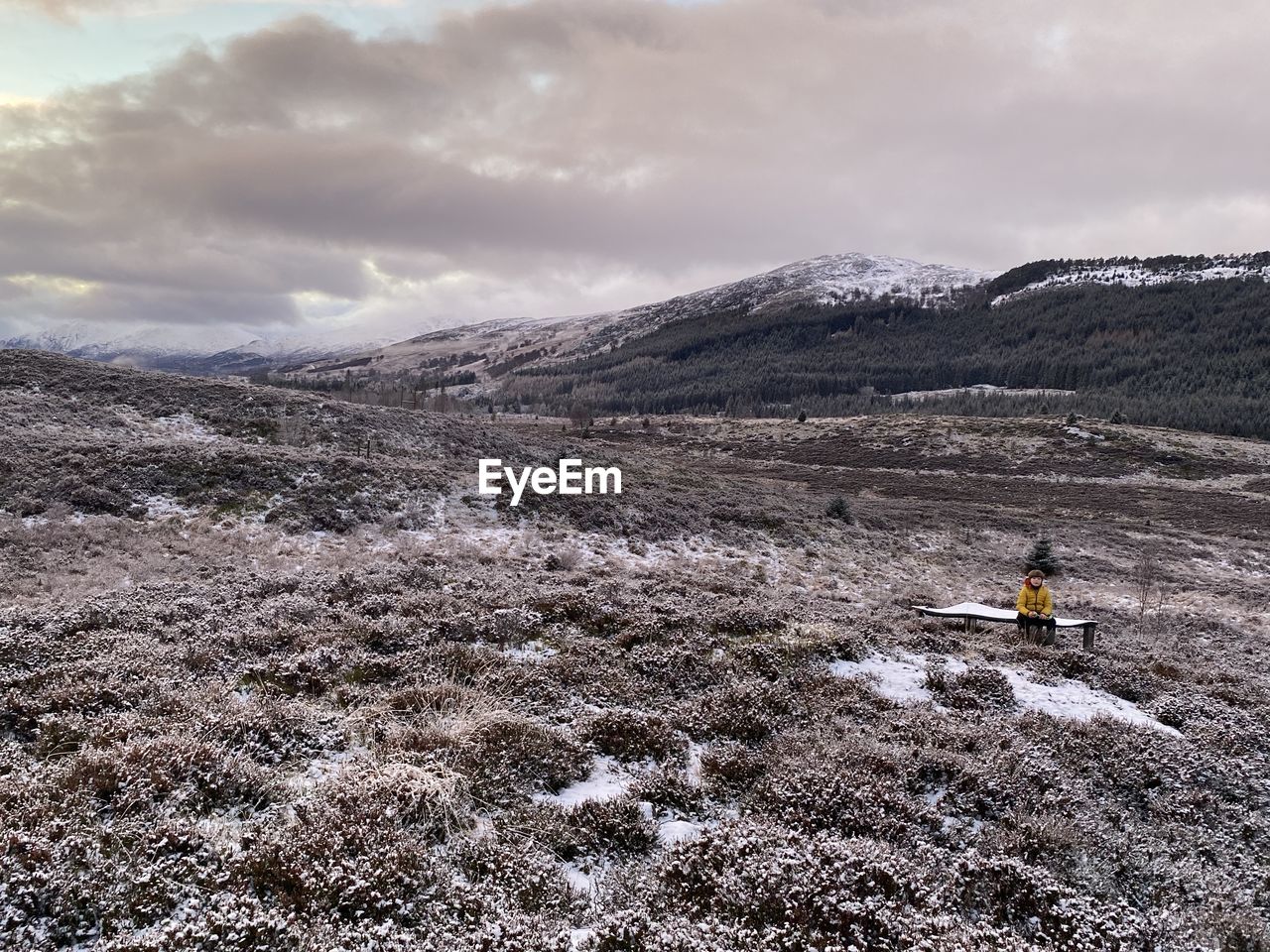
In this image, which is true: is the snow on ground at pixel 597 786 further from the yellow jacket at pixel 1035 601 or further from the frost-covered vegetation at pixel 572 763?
the yellow jacket at pixel 1035 601

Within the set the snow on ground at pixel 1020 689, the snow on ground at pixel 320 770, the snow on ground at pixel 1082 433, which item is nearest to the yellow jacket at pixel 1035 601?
the snow on ground at pixel 1020 689

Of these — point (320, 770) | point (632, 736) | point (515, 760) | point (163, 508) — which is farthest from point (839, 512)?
point (320, 770)

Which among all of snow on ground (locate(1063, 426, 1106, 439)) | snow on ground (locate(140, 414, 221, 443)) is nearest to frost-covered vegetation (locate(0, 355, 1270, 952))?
snow on ground (locate(140, 414, 221, 443))

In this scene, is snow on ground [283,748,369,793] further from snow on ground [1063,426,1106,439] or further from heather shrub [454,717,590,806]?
snow on ground [1063,426,1106,439]

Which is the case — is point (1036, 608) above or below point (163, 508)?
below

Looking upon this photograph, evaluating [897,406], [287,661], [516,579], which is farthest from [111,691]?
[897,406]

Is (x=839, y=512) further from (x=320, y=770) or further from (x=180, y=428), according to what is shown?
(x=180, y=428)
